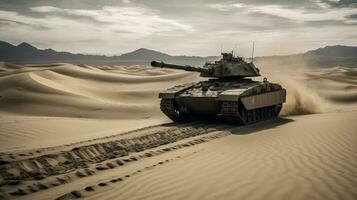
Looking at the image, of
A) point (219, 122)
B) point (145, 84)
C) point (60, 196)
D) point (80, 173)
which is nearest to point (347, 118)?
point (219, 122)

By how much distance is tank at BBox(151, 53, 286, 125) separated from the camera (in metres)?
14.1

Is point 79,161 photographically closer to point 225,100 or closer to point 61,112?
point 225,100

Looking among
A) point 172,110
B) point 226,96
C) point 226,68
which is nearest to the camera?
point 226,96

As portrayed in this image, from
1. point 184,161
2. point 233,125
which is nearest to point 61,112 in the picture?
point 233,125

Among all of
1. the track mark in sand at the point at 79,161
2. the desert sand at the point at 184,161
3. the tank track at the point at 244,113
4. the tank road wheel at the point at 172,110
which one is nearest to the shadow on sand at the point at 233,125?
the desert sand at the point at 184,161

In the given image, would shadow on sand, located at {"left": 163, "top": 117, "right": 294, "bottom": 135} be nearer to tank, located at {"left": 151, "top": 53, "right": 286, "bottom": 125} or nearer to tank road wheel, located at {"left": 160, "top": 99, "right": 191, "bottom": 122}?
tank, located at {"left": 151, "top": 53, "right": 286, "bottom": 125}

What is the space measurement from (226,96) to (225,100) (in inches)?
5.5

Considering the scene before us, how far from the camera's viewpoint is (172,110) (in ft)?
50.9

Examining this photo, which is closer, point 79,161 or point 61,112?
point 79,161

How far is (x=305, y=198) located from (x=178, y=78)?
137 ft

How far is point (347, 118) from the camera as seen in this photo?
14852 mm

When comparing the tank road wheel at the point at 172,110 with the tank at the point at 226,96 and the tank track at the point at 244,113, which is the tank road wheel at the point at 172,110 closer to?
the tank at the point at 226,96

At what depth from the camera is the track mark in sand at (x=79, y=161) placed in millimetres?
6922

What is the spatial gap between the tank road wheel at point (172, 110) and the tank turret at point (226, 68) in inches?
57.1
